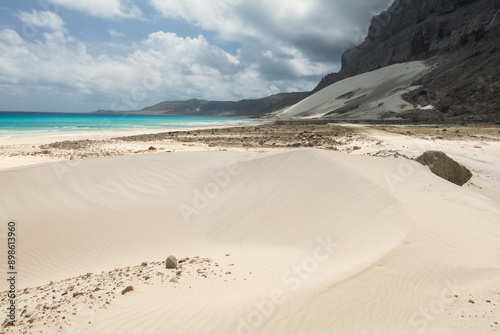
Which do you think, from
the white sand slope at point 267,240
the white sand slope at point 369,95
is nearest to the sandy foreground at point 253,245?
the white sand slope at point 267,240

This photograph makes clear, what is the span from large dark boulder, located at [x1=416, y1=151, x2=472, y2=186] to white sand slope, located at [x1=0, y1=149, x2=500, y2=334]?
627 mm

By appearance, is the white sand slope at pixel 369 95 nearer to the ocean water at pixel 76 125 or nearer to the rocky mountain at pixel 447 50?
the rocky mountain at pixel 447 50

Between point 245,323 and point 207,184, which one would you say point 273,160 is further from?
point 245,323

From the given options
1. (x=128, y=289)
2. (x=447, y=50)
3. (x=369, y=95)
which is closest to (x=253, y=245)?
(x=128, y=289)

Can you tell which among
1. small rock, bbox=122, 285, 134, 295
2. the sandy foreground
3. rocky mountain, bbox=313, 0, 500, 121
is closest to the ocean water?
the sandy foreground

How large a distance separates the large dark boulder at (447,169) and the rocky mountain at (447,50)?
29679 mm

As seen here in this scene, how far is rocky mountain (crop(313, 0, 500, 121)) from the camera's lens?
39062mm

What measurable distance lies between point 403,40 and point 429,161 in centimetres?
9214

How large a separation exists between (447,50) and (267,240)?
273 ft

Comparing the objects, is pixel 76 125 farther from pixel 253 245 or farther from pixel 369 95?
pixel 369 95

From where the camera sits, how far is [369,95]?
70062 millimetres

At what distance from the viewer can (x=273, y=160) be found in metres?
9.73

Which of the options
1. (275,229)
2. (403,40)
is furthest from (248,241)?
(403,40)

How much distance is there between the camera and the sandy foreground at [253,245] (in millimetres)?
3395
